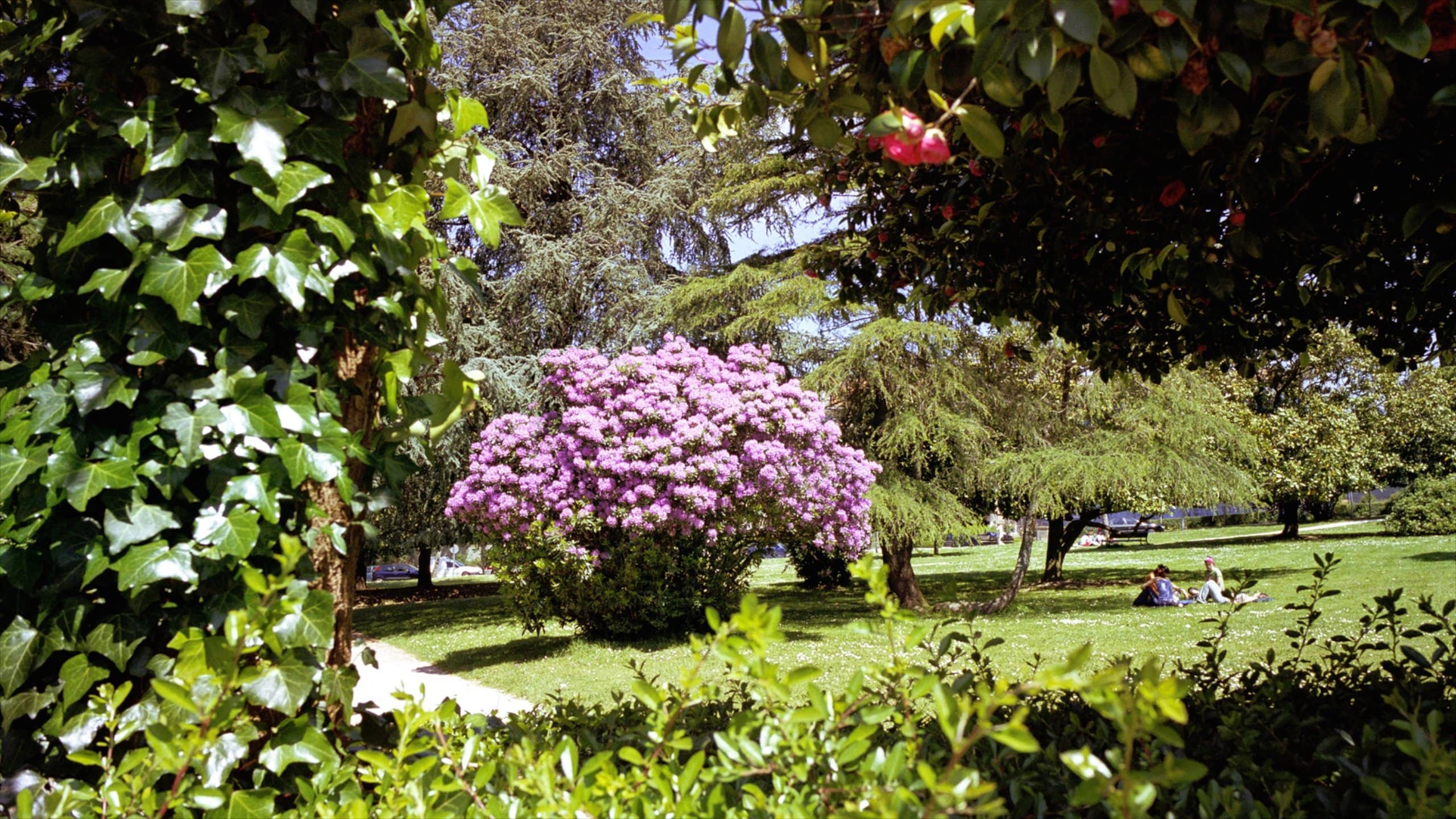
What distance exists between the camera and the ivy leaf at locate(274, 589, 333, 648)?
5.53 ft

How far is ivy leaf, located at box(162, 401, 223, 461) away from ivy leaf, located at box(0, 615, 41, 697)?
0.42 metres

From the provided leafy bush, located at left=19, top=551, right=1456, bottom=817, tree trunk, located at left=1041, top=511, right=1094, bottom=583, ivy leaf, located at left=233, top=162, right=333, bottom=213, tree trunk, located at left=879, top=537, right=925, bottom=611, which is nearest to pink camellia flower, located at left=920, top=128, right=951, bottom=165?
leafy bush, located at left=19, top=551, right=1456, bottom=817

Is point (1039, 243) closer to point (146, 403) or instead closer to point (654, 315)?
point (146, 403)

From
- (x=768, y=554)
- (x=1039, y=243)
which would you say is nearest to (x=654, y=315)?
(x=768, y=554)

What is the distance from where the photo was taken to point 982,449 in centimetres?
1514

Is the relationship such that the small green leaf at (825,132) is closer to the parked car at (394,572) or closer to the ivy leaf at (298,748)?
the ivy leaf at (298,748)

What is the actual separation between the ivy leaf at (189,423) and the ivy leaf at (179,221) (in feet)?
1.01

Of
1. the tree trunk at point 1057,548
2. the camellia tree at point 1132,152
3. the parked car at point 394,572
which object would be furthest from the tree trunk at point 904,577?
the parked car at point 394,572

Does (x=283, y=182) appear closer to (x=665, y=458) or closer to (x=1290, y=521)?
(x=665, y=458)

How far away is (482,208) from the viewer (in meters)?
2.04

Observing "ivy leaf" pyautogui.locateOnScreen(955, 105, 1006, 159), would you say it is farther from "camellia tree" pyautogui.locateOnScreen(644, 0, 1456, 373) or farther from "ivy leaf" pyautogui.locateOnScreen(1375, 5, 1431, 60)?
"ivy leaf" pyautogui.locateOnScreen(1375, 5, 1431, 60)

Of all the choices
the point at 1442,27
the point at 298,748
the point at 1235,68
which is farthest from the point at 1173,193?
the point at 298,748

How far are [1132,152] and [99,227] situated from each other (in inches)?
107

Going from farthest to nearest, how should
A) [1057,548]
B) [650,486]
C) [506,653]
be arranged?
1. [1057,548]
2. [506,653]
3. [650,486]
